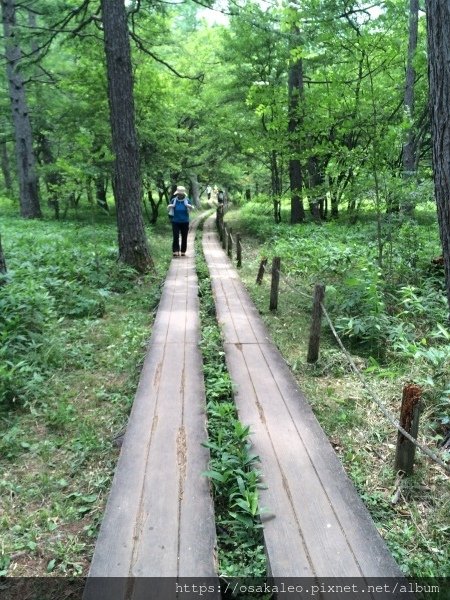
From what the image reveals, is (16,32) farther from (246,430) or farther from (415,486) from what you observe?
(415,486)

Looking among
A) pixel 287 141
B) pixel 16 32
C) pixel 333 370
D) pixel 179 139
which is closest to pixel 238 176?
pixel 179 139

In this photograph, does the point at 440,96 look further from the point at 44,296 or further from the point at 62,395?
the point at 44,296

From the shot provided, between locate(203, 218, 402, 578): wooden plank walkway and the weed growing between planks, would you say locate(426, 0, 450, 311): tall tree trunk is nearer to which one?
locate(203, 218, 402, 578): wooden plank walkway

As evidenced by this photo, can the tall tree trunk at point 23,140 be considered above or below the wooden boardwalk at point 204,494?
above

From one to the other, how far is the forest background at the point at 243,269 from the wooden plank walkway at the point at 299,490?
28 cm

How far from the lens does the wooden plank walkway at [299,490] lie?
2451mm

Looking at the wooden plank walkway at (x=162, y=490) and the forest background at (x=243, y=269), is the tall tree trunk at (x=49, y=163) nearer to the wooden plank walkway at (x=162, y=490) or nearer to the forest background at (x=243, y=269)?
the forest background at (x=243, y=269)

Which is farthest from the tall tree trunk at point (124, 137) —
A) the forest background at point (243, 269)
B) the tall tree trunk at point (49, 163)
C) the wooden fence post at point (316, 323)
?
the tall tree trunk at point (49, 163)

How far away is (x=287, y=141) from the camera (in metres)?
15.0

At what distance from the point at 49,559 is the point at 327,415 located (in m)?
2.78

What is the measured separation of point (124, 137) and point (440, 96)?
7706 mm

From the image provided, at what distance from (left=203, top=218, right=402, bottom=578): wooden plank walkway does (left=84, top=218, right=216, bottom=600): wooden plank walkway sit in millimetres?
445

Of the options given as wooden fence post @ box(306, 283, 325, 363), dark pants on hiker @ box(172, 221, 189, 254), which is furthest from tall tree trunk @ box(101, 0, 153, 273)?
wooden fence post @ box(306, 283, 325, 363)

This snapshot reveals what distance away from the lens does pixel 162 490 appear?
3008 mm
